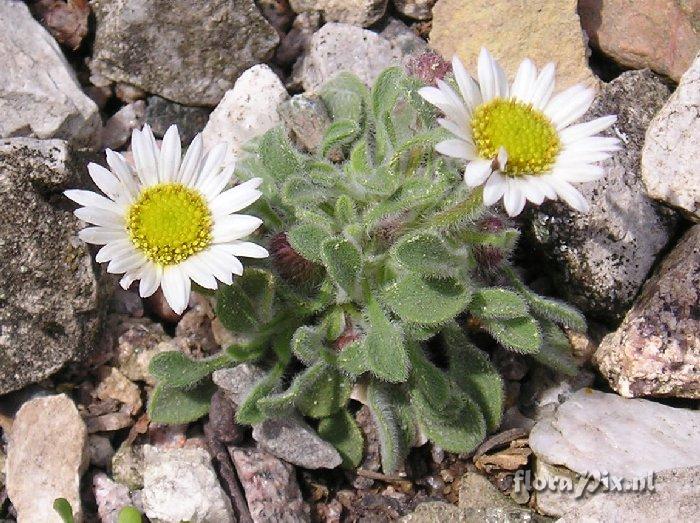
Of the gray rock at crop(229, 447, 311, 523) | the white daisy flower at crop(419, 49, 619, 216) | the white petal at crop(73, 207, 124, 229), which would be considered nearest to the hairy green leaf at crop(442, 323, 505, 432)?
the gray rock at crop(229, 447, 311, 523)

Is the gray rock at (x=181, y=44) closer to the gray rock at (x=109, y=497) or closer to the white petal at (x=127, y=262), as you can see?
the white petal at (x=127, y=262)

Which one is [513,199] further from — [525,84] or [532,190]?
[525,84]

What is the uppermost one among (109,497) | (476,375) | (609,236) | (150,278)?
(609,236)

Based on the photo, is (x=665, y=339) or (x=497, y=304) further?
(x=665, y=339)

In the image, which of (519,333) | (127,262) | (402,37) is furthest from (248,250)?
(402,37)

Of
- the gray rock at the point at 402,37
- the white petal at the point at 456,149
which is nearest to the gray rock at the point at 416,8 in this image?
the gray rock at the point at 402,37

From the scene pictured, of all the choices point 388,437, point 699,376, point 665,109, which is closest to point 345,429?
point 388,437
